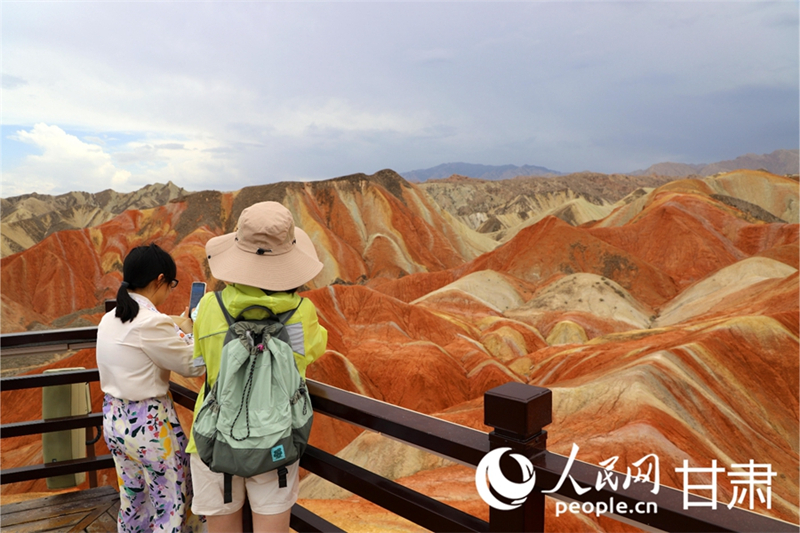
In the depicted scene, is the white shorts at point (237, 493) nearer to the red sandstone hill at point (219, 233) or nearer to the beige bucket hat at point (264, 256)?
the beige bucket hat at point (264, 256)

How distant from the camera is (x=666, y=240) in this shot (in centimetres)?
3853

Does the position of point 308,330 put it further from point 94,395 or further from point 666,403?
point 94,395

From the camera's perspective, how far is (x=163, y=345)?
2684 mm

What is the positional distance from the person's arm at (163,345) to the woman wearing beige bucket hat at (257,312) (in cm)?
36

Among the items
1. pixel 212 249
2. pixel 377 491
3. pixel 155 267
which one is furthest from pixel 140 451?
pixel 377 491

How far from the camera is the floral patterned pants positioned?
275cm

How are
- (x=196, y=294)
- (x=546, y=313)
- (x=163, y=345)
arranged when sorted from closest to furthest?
(x=163, y=345)
(x=196, y=294)
(x=546, y=313)

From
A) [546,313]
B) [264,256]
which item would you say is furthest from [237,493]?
[546,313]

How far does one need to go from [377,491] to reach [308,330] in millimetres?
739

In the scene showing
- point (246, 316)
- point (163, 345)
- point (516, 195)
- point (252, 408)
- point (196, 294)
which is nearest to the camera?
point (252, 408)

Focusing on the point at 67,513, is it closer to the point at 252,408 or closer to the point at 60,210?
the point at 252,408

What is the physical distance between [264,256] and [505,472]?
1322mm

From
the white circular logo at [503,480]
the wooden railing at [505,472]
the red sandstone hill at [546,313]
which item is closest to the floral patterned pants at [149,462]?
the wooden railing at [505,472]

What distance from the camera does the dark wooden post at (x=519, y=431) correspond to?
5.57 ft
